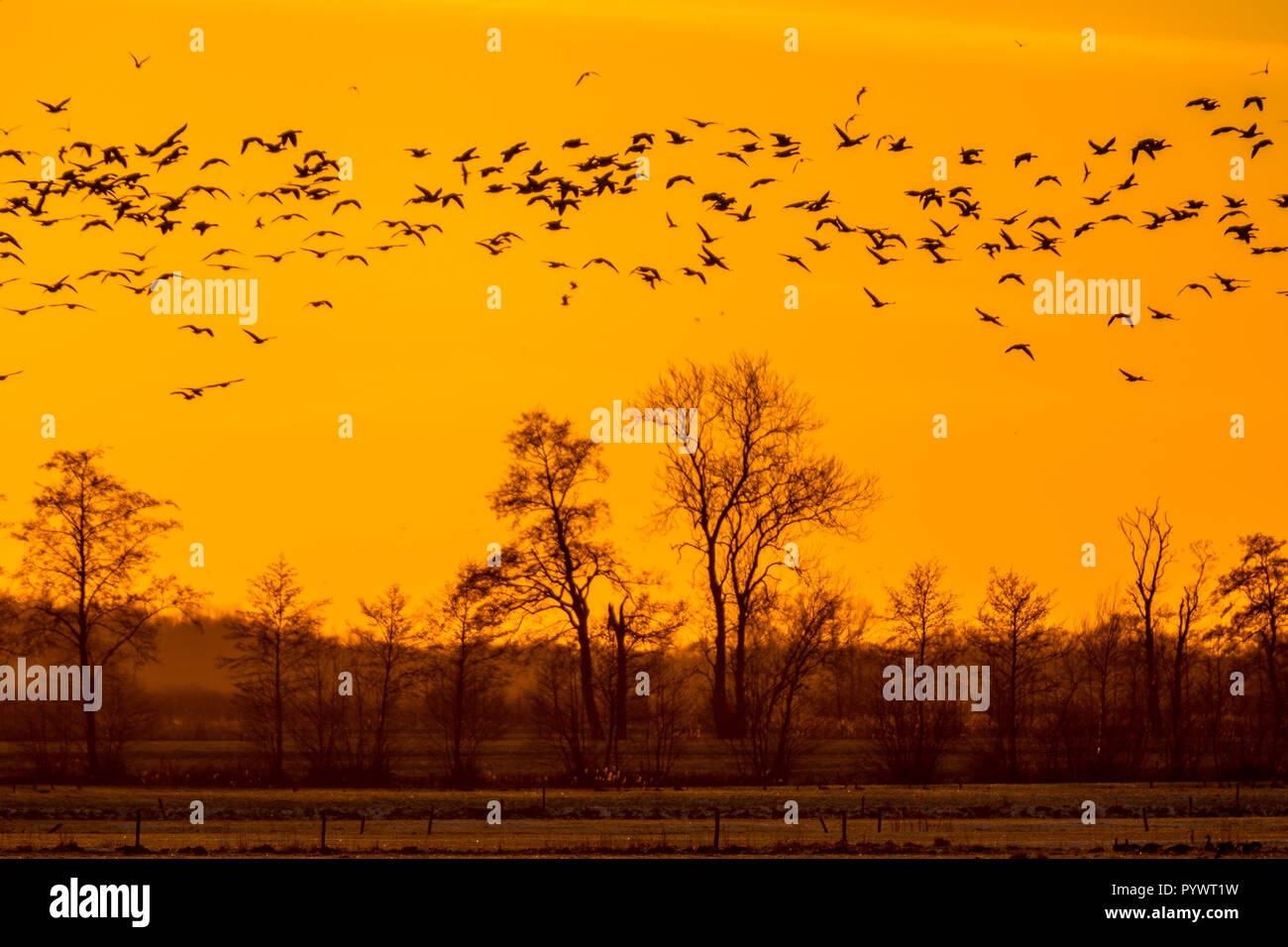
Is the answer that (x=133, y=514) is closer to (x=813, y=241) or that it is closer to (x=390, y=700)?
(x=390, y=700)

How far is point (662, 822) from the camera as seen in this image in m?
51.3

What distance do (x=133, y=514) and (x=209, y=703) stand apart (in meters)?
74.5

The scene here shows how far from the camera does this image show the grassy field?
43.1 metres

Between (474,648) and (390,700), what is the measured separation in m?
4.17

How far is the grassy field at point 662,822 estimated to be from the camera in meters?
43.1

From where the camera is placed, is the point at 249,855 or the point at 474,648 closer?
the point at 249,855

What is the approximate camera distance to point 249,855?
138 feet
